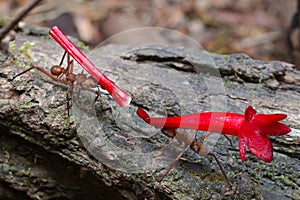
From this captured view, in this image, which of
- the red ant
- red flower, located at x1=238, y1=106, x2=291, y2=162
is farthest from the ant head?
red flower, located at x1=238, y1=106, x2=291, y2=162

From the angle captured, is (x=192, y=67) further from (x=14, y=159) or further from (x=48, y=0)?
(x=48, y=0)

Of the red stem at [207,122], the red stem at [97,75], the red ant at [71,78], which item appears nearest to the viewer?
the red stem at [207,122]

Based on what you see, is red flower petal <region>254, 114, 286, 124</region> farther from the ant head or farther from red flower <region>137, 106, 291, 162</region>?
the ant head

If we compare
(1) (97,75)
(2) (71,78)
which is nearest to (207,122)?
(1) (97,75)

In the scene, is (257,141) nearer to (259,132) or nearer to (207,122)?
(259,132)

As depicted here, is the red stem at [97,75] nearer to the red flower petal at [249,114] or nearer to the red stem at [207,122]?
the red stem at [207,122]

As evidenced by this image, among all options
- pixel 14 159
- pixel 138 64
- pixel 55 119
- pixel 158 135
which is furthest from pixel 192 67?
pixel 14 159

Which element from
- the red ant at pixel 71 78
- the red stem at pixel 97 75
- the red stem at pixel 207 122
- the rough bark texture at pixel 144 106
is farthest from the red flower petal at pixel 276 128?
the red ant at pixel 71 78
